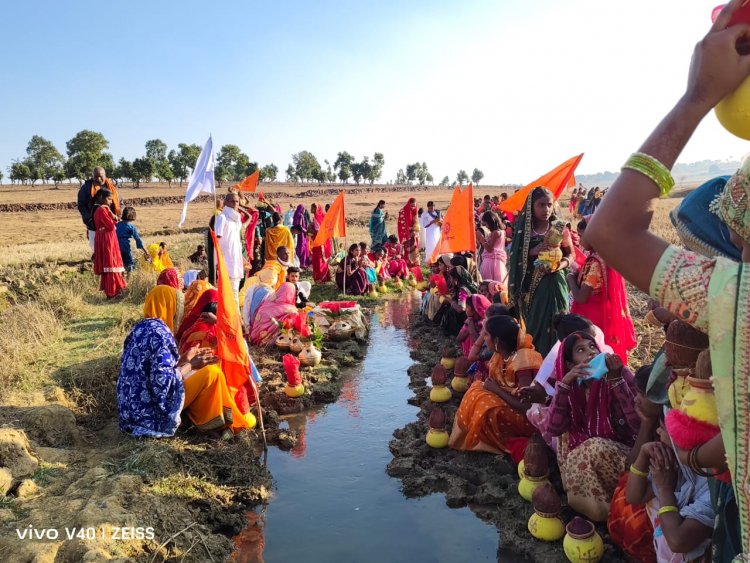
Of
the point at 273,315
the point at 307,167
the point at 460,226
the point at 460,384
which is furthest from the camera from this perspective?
the point at 307,167

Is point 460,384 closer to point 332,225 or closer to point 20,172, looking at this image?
point 332,225

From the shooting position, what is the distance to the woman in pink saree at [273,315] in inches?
307

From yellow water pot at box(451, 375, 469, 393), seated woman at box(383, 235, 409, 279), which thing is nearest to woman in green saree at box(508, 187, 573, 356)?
yellow water pot at box(451, 375, 469, 393)

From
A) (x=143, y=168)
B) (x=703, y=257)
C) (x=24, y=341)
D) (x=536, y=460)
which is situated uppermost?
(x=143, y=168)

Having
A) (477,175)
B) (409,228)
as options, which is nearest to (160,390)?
(409,228)

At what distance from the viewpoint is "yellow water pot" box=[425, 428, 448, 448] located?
15.3 ft

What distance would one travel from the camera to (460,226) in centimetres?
737

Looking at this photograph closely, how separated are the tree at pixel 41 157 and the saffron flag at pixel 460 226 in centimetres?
7415

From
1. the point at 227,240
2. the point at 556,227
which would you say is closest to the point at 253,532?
the point at 556,227

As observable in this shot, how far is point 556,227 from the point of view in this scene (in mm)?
5277

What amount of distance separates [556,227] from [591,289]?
75 cm

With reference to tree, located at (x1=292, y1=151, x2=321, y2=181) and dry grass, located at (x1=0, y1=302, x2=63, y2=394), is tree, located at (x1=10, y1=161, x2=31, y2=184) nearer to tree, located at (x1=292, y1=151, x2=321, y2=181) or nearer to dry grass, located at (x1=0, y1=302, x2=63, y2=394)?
tree, located at (x1=292, y1=151, x2=321, y2=181)

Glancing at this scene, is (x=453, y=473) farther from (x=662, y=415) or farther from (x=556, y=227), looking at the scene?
(x=556, y=227)

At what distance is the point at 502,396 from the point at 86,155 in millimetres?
64554
